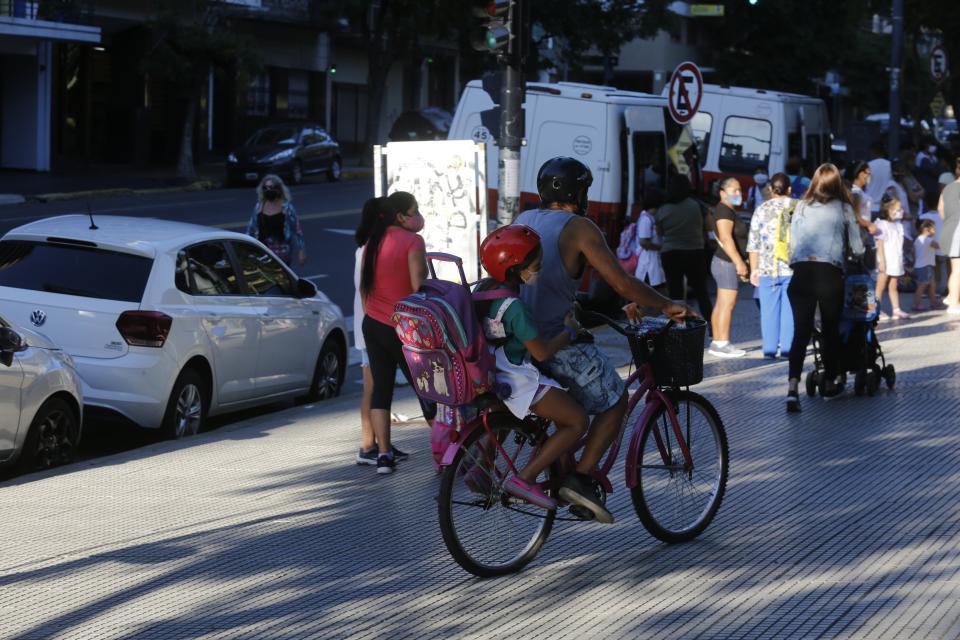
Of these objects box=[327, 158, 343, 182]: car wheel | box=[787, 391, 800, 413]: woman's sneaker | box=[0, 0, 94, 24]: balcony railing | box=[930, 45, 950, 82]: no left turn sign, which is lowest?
box=[787, 391, 800, 413]: woman's sneaker

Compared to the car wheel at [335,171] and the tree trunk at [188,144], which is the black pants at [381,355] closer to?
the tree trunk at [188,144]

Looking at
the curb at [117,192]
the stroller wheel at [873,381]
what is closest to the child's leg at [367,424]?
the stroller wheel at [873,381]

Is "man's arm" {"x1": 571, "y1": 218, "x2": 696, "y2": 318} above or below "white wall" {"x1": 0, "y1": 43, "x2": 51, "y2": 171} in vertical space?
below

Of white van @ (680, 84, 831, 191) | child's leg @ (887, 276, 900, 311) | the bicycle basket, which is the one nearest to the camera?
the bicycle basket

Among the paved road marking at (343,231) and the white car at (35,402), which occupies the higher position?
the paved road marking at (343,231)

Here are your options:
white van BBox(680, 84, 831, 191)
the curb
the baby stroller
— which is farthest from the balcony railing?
the baby stroller

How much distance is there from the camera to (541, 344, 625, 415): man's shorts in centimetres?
642

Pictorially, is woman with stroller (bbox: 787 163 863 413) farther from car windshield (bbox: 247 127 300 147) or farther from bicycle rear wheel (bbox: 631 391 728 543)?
car windshield (bbox: 247 127 300 147)

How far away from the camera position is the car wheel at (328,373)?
39.9 feet

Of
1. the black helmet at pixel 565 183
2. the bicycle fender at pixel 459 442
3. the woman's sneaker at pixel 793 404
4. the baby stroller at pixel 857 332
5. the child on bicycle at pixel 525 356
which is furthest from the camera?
the baby stroller at pixel 857 332

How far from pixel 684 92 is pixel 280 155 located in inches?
902

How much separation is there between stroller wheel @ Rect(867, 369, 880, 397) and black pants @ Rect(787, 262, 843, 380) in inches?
24.8

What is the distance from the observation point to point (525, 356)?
21.0 feet

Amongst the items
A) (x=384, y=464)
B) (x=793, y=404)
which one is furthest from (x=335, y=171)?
(x=384, y=464)
